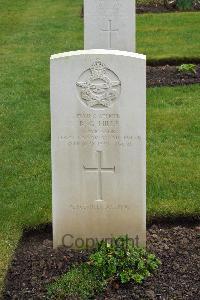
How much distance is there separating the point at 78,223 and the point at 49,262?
0.38 metres

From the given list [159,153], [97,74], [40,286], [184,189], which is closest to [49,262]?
[40,286]

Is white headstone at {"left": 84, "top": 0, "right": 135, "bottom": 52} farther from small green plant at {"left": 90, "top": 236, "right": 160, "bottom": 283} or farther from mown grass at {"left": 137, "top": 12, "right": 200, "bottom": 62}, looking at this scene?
A: small green plant at {"left": 90, "top": 236, "right": 160, "bottom": 283}

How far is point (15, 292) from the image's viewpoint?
5.02 m

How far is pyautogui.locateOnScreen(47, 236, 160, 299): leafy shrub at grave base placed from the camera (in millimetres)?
4902

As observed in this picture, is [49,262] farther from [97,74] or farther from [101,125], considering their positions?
[97,74]

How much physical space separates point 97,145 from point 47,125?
3.79 m

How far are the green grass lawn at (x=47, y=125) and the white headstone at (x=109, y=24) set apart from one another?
1027mm

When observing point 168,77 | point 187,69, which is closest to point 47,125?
point 168,77

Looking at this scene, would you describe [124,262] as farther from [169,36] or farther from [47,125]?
[169,36]

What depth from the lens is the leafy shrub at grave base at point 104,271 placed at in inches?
193

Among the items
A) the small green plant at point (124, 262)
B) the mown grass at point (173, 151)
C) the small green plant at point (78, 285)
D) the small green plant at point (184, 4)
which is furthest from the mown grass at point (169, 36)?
the small green plant at point (78, 285)

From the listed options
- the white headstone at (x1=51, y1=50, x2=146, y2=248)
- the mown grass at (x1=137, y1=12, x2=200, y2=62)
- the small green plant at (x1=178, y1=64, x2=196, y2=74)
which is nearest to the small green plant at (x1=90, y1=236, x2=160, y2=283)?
the white headstone at (x1=51, y1=50, x2=146, y2=248)

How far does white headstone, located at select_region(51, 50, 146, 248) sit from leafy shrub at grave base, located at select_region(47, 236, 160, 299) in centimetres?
28

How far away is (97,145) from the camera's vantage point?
17.2 ft
